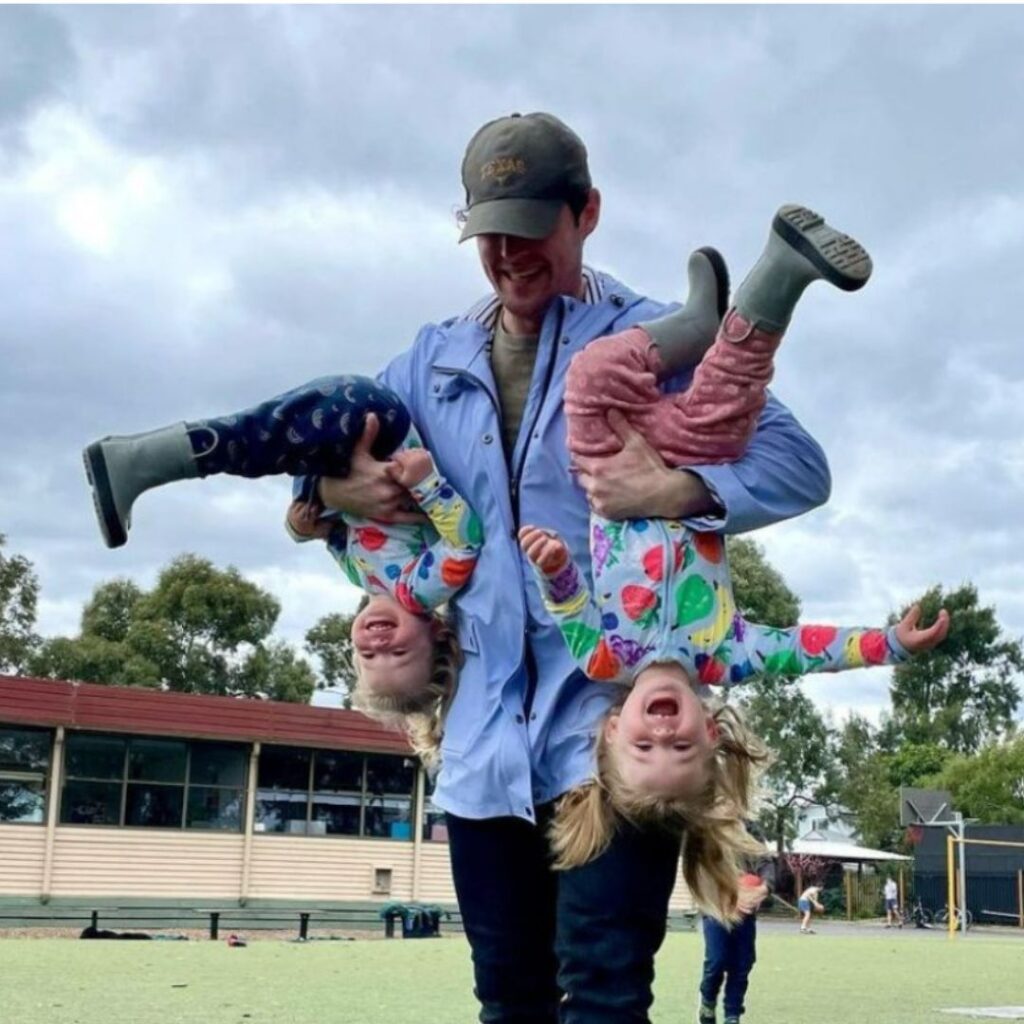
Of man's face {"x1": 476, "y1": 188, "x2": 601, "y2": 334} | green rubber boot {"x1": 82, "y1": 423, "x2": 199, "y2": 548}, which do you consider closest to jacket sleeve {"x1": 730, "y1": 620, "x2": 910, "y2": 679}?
man's face {"x1": 476, "y1": 188, "x2": 601, "y2": 334}

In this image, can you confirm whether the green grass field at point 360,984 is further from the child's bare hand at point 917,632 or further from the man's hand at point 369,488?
the child's bare hand at point 917,632

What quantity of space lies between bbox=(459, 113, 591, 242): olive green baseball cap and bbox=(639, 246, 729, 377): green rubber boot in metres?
0.27

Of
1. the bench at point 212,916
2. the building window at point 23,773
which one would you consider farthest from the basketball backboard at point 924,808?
the building window at point 23,773

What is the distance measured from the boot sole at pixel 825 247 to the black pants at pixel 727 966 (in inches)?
267

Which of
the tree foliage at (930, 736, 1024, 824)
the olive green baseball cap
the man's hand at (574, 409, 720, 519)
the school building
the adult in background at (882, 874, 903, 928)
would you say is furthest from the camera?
the tree foliage at (930, 736, 1024, 824)

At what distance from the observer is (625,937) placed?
8.13 feet

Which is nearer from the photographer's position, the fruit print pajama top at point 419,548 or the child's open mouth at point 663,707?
the child's open mouth at point 663,707

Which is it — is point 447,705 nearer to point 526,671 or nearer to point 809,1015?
point 526,671

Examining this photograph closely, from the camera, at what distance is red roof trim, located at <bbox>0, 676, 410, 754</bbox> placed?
74.4 ft

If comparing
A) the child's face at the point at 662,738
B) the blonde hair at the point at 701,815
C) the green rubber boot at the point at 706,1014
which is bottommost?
the green rubber boot at the point at 706,1014

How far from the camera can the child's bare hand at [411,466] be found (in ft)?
9.04

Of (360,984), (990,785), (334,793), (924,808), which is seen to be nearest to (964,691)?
(990,785)

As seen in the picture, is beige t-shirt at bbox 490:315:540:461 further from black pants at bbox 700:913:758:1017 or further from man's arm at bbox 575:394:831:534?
black pants at bbox 700:913:758:1017

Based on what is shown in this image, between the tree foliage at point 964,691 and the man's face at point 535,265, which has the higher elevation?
the tree foliage at point 964,691
